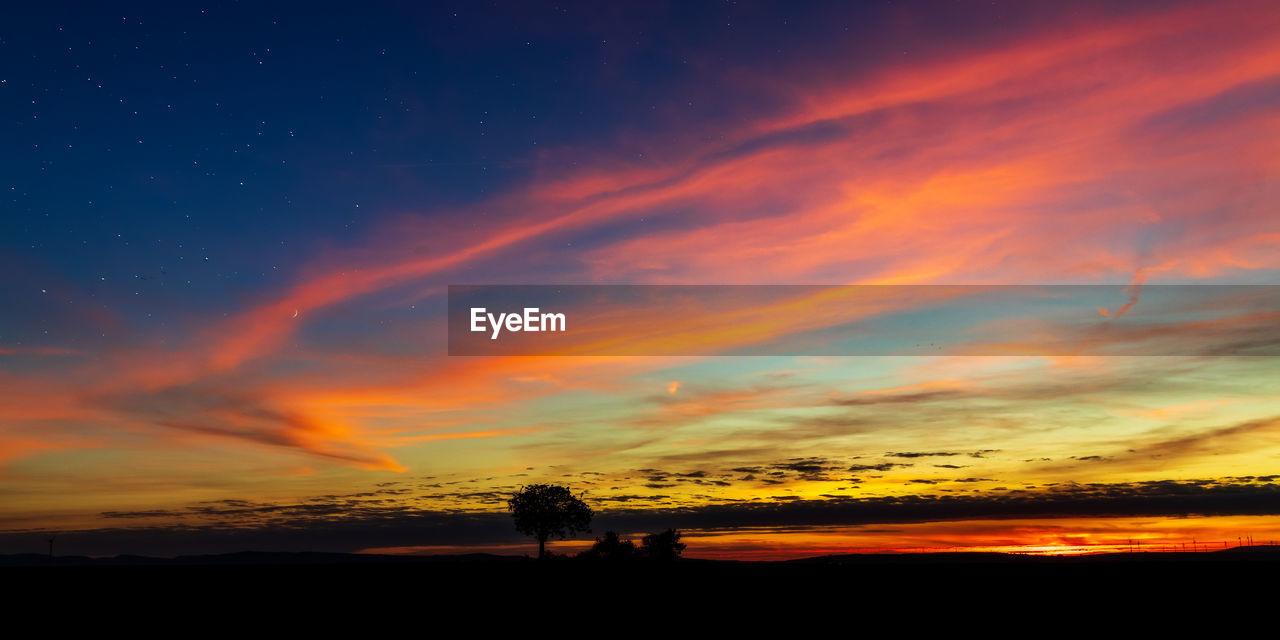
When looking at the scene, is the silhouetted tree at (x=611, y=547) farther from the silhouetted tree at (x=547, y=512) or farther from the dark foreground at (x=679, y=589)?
the dark foreground at (x=679, y=589)

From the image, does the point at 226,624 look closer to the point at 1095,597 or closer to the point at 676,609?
the point at 676,609

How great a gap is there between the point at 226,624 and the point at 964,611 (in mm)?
34621

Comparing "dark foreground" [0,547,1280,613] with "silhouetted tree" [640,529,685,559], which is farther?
"silhouetted tree" [640,529,685,559]

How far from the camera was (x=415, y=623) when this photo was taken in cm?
3744

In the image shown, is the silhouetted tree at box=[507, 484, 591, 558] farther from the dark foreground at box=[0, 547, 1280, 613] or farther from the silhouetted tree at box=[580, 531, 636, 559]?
the dark foreground at box=[0, 547, 1280, 613]

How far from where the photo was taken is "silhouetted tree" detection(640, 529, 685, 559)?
5472 inches

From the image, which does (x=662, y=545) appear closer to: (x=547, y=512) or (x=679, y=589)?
(x=547, y=512)

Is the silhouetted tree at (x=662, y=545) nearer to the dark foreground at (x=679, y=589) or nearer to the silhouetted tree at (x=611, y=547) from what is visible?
the silhouetted tree at (x=611, y=547)

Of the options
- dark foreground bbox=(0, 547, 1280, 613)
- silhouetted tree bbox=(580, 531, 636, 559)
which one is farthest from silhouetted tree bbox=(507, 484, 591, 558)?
dark foreground bbox=(0, 547, 1280, 613)

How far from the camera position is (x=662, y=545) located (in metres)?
142

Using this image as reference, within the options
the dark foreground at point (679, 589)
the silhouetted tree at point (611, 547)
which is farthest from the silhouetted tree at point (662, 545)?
the dark foreground at point (679, 589)

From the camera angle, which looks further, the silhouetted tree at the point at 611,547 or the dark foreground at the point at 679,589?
the silhouetted tree at the point at 611,547

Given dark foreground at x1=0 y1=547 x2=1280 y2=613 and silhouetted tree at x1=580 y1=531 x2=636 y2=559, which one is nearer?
dark foreground at x1=0 y1=547 x2=1280 y2=613

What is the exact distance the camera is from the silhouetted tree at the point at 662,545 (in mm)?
139000
